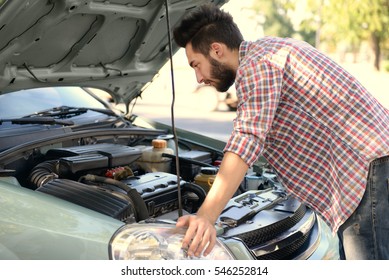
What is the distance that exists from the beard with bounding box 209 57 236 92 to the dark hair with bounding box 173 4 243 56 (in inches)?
2.0

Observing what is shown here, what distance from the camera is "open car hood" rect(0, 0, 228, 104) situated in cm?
245

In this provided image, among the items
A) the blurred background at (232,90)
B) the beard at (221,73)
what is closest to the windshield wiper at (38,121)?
the beard at (221,73)

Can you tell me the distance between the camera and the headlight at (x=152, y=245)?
1.65 meters

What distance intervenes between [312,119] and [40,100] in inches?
82.9

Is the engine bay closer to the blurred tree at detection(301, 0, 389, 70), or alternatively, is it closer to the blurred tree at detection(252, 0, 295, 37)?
the blurred tree at detection(301, 0, 389, 70)

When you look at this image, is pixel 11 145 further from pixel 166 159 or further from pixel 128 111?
pixel 128 111

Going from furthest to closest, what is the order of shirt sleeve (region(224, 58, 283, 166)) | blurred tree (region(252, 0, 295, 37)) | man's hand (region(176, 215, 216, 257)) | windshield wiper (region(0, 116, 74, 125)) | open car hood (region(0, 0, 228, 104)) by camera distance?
blurred tree (region(252, 0, 295, 37))
windshield wiper (region(0, 116, 74, 125))
open car hood (region(0, 0, 228, 104))
shirt sleeve (region(224, 58, 283, 166))
man's hand (region(176, 215, 216, 257))

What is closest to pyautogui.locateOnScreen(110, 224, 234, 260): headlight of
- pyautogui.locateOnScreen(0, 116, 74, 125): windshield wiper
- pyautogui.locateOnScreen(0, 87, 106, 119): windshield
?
pyautogui.locateOnScreen(0, 116, 74, 125): windshield wiper

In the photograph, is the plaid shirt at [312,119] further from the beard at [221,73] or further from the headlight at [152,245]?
the headlight at [152,245]

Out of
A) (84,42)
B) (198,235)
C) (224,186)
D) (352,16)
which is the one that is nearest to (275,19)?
(352,16)

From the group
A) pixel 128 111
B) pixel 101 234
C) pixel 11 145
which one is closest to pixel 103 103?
pixel 128 111

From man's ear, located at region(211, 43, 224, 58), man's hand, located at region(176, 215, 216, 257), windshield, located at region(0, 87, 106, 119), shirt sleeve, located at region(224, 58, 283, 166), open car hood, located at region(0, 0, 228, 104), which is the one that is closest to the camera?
man's hand, located at region(176, 215, 216, 257)

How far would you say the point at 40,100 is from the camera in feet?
11.0

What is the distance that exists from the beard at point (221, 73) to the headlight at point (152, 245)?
0.57m
